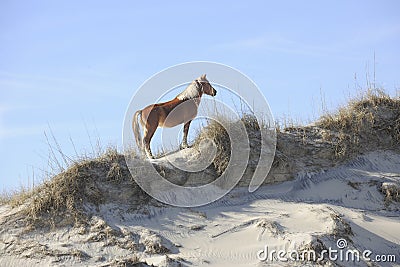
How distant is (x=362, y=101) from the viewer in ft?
39.0

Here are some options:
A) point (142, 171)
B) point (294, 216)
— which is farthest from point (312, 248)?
point (142, 171)

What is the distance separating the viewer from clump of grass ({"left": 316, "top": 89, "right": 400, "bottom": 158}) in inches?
442

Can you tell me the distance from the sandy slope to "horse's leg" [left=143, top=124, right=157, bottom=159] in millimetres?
991

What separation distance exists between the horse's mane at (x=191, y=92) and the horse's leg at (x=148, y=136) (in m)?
0.68

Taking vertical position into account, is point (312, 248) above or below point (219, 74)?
below

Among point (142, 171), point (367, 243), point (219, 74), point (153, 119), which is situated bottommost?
point (367, 243)

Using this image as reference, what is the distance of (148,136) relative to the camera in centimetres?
1028


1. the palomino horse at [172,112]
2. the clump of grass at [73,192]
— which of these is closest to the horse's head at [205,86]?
the palomino horse at [172,112]

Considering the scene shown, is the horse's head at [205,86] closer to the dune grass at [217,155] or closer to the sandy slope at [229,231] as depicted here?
the dune grass at [217,155]

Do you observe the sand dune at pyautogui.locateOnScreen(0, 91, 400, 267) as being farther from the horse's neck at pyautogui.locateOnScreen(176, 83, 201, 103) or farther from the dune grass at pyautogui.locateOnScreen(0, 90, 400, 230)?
the horse's neck at pyautogui.locateOnScreen(176, 83, 201, 103)

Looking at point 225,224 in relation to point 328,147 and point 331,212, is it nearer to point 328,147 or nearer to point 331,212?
point 331,212

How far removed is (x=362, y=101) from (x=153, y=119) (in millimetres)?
4007

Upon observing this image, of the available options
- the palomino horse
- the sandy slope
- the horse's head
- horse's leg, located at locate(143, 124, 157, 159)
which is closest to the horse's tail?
the palomino horse

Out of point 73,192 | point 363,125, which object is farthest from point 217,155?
point 363,125
